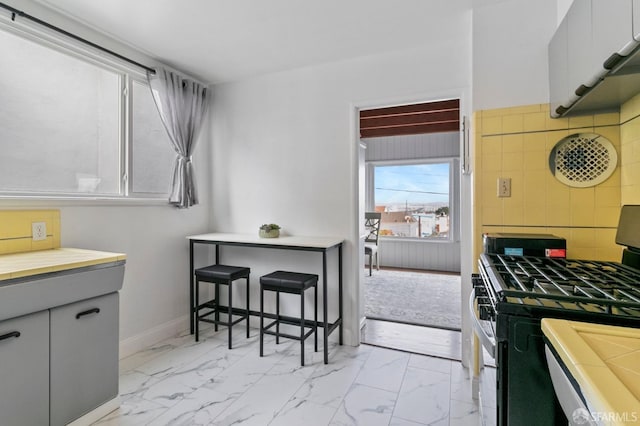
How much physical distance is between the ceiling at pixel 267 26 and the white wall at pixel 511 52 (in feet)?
0.75

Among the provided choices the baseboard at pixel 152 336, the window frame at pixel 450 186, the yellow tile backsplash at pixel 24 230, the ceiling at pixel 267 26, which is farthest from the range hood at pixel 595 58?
the window frame at pixel 450 186

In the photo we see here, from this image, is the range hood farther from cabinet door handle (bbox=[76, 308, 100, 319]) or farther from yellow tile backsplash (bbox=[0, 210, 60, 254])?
yellow tile backsplash (bbox=[0, 210, 60, 254])

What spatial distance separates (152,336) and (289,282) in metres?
1.32

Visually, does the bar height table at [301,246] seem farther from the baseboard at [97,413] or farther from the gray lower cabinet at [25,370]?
the gray lower cabinet at [25,370]

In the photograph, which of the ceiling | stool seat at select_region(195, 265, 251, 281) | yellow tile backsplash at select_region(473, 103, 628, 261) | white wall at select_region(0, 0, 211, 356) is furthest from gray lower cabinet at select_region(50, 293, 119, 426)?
yellow tile backsplash at select_region(473, 103, 628, 261)

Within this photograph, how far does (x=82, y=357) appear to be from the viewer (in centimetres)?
163

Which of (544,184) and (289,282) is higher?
(544,184)

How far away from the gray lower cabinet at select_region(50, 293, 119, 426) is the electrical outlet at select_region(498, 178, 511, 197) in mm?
2358

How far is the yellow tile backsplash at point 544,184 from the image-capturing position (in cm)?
168

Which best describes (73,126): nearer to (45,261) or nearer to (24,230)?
(24,230)

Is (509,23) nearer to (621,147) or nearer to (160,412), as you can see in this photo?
(621,147)

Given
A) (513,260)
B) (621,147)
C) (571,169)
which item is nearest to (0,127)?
(513,260)

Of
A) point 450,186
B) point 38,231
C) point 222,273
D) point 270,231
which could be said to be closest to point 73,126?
point 38,231

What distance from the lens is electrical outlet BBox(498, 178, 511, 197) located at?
191cm
